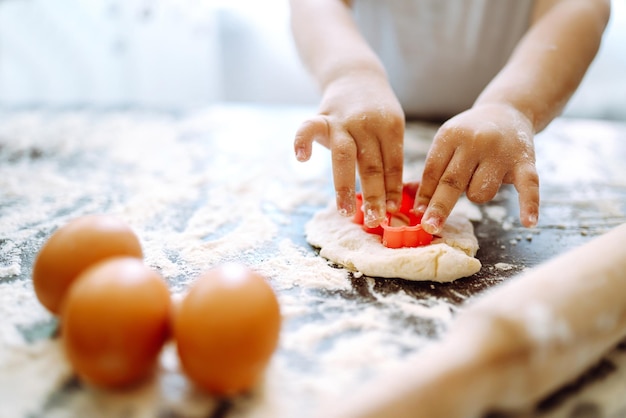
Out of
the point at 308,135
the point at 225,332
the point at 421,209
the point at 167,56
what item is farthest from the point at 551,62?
the point at 167,56

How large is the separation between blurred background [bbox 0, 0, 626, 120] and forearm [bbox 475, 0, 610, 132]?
954 mm

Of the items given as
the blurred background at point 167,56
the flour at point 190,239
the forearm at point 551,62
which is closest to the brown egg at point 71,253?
the flour at point 190,239

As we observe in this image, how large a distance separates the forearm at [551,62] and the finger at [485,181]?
15cm

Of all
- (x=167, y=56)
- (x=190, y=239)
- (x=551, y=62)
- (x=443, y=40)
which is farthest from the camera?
(x=167, y=56)

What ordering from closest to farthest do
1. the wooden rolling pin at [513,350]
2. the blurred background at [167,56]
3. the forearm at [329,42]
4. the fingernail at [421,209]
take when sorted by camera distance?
the wooden rolling pin at [513,350]
the fingernail at [421,209]
the forearm at [329,42]
the blurred background at [167,56]

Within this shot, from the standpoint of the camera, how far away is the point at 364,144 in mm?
855

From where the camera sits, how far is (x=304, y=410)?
1.71ft

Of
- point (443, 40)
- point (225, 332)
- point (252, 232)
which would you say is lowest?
point (252, 232)

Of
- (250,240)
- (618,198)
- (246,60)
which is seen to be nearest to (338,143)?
(250,240)

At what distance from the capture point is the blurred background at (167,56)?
6.31 feet

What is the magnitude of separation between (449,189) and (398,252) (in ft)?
→ 0.48

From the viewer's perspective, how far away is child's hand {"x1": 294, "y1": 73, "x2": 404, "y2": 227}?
2.72ft

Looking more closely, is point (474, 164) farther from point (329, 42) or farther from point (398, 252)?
point (329, 42)

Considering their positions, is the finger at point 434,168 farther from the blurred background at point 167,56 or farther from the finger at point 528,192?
the blurred background at point 167,56
